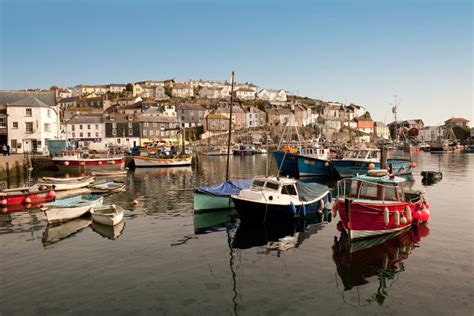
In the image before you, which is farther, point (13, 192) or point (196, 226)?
point (13, 192)

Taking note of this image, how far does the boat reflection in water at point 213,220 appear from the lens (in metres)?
24.5

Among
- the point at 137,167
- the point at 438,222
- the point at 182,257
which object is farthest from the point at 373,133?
the point at 182,257

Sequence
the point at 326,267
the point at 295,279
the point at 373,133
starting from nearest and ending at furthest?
the point at 295,279 → the point at 326,267 → the point at 373,133

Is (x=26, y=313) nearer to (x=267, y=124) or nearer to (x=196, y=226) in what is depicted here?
(x=196, y=226)

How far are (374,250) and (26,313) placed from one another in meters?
15.6

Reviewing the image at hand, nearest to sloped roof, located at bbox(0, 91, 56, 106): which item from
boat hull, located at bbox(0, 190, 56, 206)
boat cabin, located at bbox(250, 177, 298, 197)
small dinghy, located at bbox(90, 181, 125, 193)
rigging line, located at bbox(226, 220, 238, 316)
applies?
small dinghy, located at bbox(90, 181, 125, 193)

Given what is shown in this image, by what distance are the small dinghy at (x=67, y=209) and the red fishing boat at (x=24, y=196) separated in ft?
19.3

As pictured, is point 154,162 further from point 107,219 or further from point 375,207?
point 375,207

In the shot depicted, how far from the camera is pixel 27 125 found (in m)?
68.0

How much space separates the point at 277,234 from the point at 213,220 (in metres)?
5.47

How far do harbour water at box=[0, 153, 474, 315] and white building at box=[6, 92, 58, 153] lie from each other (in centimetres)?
4675

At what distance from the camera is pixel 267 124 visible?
161 m

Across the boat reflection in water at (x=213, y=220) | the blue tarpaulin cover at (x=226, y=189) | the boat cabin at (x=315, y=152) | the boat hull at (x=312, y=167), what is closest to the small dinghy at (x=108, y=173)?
the boat hull at (x=312, y=167)

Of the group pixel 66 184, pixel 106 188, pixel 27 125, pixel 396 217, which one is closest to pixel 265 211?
pixel 396 217
